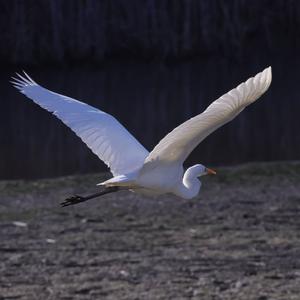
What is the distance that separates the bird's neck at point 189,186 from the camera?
23.5ft

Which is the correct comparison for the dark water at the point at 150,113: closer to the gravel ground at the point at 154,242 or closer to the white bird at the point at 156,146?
the gravel ground at the point at 154,242

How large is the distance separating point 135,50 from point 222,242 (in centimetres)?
1482

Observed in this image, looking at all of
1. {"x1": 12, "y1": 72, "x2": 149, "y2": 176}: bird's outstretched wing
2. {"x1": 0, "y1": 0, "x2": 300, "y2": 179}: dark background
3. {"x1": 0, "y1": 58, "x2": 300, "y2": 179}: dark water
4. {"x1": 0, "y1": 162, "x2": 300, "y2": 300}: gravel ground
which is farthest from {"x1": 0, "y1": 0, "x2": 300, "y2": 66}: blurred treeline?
{"x1": 12, "y1": 72, "x2": 149, "y2": 176}: bird's outstretched wing

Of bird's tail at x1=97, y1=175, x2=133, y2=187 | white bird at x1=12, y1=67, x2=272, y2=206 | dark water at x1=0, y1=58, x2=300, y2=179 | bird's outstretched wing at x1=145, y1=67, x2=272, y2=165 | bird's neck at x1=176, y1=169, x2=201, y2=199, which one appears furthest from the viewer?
dark water at x1=0, y1=58, x2=300, y2=179

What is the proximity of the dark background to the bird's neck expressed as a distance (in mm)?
8353

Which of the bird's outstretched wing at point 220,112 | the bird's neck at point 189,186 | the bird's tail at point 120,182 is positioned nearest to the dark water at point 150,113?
the bird's neck at point 189,186

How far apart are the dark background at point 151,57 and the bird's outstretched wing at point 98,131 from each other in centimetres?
824

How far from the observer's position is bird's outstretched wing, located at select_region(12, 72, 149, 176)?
718cm

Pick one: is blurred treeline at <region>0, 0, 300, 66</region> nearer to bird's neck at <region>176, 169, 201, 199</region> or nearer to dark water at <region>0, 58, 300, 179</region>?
dark water at <region>0, 58, 300, 179</region>

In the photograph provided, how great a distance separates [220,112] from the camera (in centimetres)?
613

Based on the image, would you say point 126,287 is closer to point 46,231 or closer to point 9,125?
point 46,231

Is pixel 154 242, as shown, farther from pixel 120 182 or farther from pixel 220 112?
pixel 220 112

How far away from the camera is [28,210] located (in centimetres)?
1103

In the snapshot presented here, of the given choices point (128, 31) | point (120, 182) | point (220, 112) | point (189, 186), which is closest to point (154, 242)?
point (189, 186)
